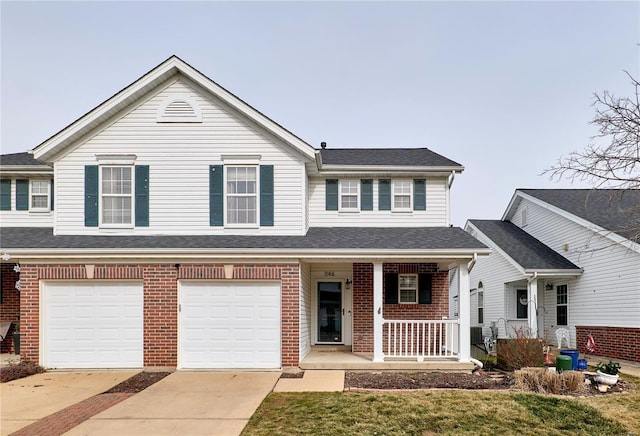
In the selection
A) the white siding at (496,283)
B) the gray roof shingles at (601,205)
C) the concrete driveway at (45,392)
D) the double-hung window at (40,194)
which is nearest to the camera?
the concrete driveway at (45,392)

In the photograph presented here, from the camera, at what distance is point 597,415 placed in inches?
335

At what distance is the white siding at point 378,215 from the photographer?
50.8 ft

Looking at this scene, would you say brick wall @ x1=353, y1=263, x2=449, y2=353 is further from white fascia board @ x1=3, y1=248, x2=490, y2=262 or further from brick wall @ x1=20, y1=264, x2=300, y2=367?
brick wall @ x1=20, y1=264, x2=300, y2=367

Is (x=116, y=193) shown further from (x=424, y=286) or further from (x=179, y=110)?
(x=424, y=286)

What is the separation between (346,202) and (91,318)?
25.7 feet

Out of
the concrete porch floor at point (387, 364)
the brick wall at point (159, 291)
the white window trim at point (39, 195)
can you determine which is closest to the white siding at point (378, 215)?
the brick wall at point (159, 291)

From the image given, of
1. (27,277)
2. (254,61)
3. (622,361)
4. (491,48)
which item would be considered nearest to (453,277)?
(622,361)

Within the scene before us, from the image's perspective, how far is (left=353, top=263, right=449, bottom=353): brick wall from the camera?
14875 millimetres

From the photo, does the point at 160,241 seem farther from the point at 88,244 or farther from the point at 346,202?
the point at 346,202

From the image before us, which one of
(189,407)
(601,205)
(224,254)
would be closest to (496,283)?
(601,205)

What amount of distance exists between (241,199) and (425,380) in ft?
21.5

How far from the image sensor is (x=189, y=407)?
9203 mm

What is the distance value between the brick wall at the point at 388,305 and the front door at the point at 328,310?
2.88 feet

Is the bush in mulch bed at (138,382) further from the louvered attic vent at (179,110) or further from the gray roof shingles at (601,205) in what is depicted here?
the gray roof shingles at (601,205)
